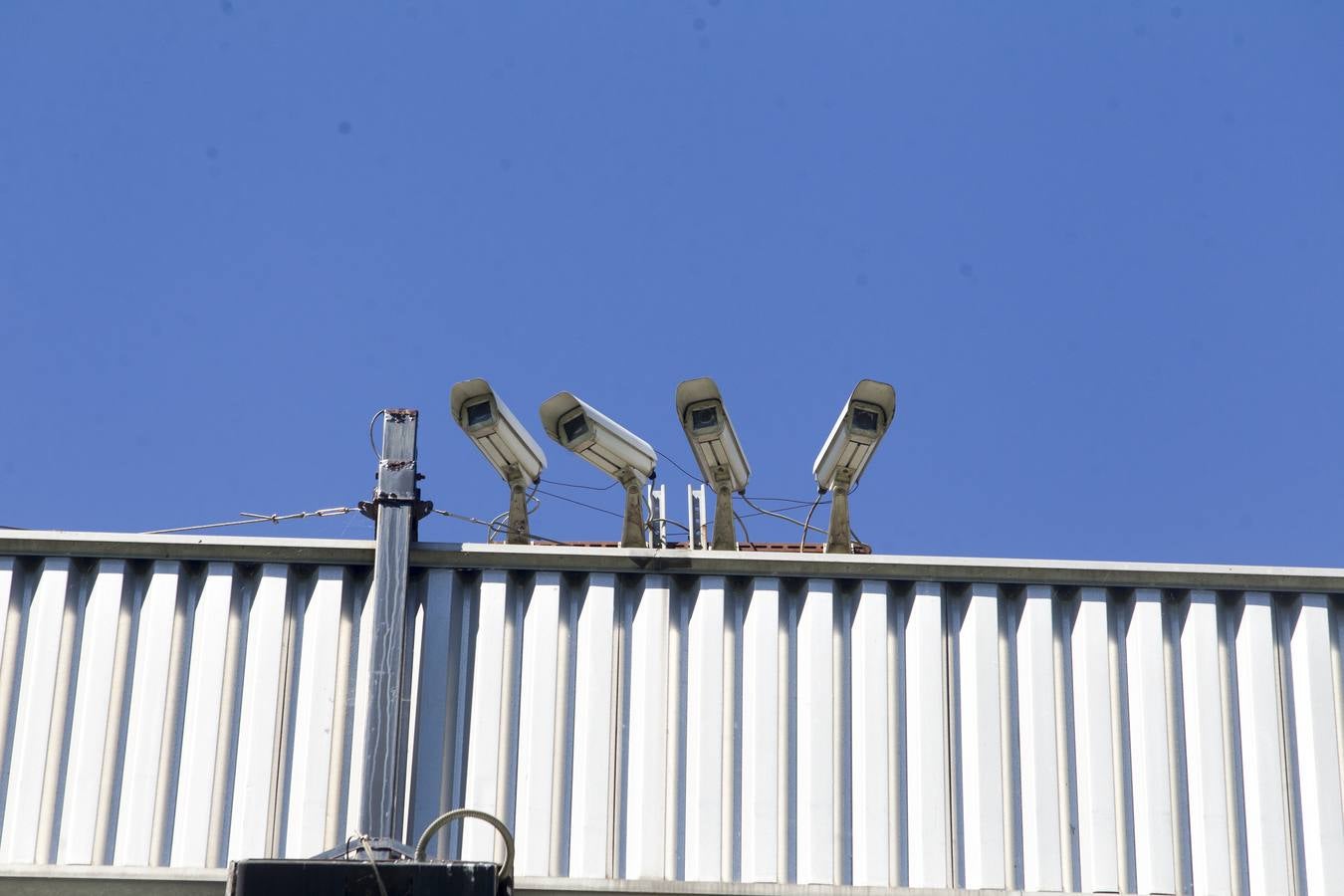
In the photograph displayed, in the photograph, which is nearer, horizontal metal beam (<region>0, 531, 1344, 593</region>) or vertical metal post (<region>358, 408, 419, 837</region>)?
vertical metal post (<region>358, 408, 419, 837</region>)

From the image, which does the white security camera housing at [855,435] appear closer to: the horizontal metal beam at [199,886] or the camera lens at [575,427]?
the camera lens at [575,427]

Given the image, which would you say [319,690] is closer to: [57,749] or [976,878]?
[57,749]

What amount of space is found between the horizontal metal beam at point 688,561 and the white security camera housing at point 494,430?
1235 millimetres

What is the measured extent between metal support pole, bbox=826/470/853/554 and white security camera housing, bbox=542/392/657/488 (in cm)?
115

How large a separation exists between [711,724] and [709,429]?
2.15 meters

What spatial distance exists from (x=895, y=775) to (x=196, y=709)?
137 inches

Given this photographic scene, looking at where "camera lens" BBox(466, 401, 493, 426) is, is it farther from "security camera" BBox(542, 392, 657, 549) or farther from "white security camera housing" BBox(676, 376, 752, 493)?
"white security camera housing" BBox(676, 376, 752, 493)

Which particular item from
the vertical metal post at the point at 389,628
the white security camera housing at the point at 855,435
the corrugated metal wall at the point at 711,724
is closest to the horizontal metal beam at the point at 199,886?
the corrugated metal wall at the point at 711,724

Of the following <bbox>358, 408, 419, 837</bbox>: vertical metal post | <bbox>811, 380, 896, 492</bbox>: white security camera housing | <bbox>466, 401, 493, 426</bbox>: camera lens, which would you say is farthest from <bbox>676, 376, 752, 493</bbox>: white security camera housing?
<bbox>358, 408, 419, 837</bbox>: vertical metal post

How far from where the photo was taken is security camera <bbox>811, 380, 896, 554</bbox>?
9.88m

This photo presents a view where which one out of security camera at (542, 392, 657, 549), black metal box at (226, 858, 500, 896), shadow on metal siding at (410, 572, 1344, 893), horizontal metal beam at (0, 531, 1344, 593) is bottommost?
black metal box at (226, 858, 500, 896)

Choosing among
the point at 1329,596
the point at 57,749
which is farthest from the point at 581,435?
the point at 1329,596

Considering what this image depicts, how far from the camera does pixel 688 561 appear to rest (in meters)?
8.95

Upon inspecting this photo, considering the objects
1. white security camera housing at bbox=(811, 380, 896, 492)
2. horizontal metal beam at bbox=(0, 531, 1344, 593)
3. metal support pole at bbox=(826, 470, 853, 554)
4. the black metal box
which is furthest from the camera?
metal support pole at bbox=(826, 470, 853, 554)
